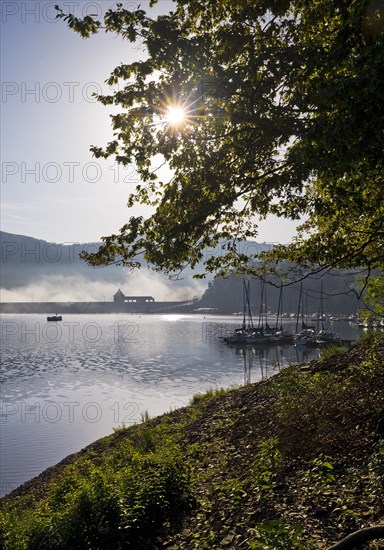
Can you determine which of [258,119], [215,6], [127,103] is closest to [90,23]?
[127,103]

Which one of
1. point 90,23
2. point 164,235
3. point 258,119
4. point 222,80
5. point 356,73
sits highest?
point 90,23

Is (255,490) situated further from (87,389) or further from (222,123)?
(87,389)

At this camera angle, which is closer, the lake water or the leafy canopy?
the leafy canopy

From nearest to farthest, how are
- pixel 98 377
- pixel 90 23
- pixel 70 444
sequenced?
pixel 90 23 < pixel 70 444 < pixel 98 377

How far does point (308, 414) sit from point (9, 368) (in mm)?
64644

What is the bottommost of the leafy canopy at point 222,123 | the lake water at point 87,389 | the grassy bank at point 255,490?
the lake water at point 87,389

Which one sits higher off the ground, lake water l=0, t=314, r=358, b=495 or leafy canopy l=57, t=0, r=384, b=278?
leafy canopy l=57, t=0, r=384, b=278

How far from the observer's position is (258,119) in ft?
33.6

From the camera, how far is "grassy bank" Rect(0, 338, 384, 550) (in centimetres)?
702

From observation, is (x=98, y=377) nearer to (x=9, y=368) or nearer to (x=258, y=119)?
(x=9, y=368)

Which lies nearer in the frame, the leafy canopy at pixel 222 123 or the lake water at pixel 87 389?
the leafy canopy at pixel 222 123

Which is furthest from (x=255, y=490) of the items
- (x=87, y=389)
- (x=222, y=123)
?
(x=87, y=389)

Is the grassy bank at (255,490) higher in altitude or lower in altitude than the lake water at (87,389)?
higher

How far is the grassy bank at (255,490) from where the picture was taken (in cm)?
702
